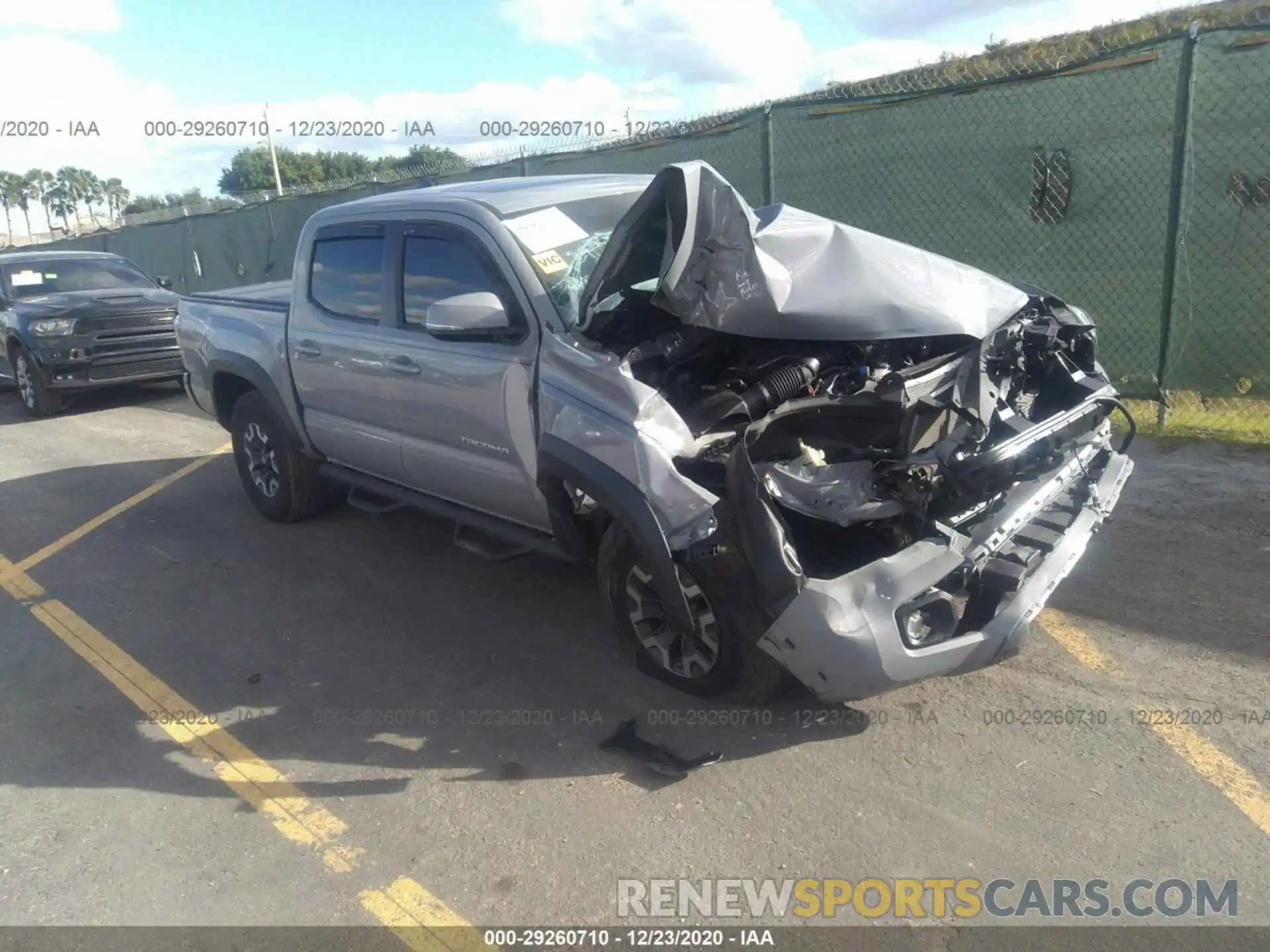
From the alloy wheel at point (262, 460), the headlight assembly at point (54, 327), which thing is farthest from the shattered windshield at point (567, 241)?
the headlight assembly at point (54, 327)

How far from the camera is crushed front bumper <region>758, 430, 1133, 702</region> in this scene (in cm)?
304

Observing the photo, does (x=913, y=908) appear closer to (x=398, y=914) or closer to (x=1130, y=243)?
(x=398, y=914)

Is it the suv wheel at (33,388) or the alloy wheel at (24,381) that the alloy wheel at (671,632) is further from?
the alloy wheel at (24,381)

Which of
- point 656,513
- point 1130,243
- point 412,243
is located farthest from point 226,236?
point 656,513

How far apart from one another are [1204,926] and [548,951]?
1.81m

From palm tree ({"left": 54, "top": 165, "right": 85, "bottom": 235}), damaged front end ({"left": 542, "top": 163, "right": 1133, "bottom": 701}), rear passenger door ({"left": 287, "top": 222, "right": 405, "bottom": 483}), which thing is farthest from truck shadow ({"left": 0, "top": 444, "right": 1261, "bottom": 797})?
palm tree ({"left": 54, "top": 165, "right": 85, "bottom": 235})

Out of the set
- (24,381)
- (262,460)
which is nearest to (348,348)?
(262,460)

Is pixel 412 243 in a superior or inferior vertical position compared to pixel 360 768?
superior

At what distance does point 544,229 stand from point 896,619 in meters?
2.37

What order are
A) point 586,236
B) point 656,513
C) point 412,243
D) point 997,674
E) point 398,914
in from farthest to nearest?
point 412,243, point 586,236, point 997,674, point 656,513, point 398,914

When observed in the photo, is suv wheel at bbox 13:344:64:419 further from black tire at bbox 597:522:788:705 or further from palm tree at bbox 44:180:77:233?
palm tree at bbox 44:180:77:233

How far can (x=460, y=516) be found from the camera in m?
4.69

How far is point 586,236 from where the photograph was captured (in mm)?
4391
